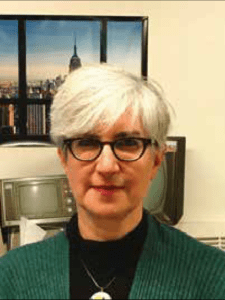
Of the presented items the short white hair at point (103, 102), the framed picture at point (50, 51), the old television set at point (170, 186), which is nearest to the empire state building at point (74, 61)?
the framed picture at point (50, 51)

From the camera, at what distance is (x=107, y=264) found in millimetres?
963

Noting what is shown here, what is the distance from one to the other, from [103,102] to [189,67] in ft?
4.51

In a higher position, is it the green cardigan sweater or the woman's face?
the woman's face

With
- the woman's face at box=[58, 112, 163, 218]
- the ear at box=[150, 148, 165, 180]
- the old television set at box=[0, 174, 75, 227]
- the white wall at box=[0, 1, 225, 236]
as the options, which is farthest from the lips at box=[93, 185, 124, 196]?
the white wall at box=[0, 1, 225, 236]

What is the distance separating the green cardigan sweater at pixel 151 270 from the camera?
3.04 ft

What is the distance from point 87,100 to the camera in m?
0.91

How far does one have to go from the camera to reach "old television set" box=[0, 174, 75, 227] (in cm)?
191

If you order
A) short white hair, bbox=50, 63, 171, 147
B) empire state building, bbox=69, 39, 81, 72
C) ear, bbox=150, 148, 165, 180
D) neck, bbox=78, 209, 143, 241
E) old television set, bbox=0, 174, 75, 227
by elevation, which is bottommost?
old television set, bbox=0, 174, 75, 227

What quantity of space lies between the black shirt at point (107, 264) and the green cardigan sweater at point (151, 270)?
0.05 feet

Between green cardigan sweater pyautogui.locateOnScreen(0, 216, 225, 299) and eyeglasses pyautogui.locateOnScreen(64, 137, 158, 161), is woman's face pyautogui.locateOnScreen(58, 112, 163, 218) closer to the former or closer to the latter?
eyeglasses pyautogui.locateOnScreen(64, 137, 158, 161)

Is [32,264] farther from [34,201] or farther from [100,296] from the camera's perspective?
[34,201]

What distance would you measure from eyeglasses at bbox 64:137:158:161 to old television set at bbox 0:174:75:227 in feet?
3.42

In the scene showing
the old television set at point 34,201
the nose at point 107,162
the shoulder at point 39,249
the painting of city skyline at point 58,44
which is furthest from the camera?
the painting of city skyline at point 58,44

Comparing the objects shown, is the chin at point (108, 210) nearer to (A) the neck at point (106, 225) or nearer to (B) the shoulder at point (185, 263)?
(A) the neck at point (106, 225)
